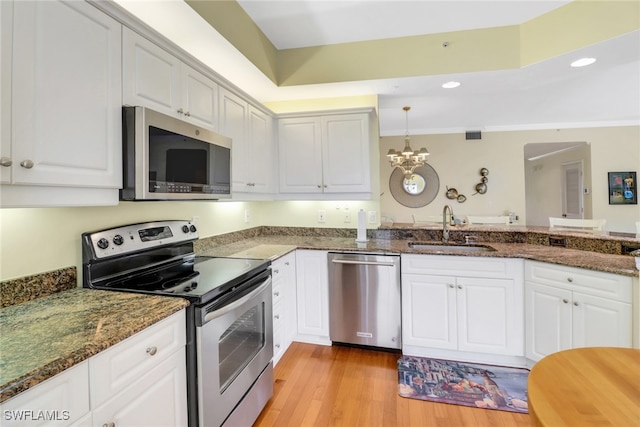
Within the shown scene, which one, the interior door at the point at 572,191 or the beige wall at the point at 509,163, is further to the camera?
the interior door at the point at 572,191

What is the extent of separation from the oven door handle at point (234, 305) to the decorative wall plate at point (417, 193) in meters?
4.56

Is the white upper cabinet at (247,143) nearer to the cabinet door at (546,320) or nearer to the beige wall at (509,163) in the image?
the cabinet door at (546,320)

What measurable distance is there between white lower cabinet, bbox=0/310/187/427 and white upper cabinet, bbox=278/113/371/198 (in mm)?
1927

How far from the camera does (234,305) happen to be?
1537mm

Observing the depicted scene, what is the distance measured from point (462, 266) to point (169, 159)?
2217 mm

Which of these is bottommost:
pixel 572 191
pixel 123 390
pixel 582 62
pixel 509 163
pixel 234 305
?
pixel 123 390

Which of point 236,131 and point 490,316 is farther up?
point 236,131

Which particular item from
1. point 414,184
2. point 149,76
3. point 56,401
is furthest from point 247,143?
point 414,184

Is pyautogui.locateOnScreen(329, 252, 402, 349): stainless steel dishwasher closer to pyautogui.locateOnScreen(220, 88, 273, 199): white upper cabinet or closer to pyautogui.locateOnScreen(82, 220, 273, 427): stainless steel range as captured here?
pyautogui.locateOnScreen(82, 220, 273, 427): stainless steel range

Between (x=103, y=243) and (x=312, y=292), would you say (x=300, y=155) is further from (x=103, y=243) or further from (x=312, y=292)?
(x=103, y=243)

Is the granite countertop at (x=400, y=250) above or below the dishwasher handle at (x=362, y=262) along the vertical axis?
above

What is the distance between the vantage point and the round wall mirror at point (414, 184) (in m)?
5.91

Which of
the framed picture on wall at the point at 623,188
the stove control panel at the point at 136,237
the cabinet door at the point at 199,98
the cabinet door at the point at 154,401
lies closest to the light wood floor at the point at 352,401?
the cabinet door at the point at 154,401

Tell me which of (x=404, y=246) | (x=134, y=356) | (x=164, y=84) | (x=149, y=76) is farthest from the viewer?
(x=404, y=246)
